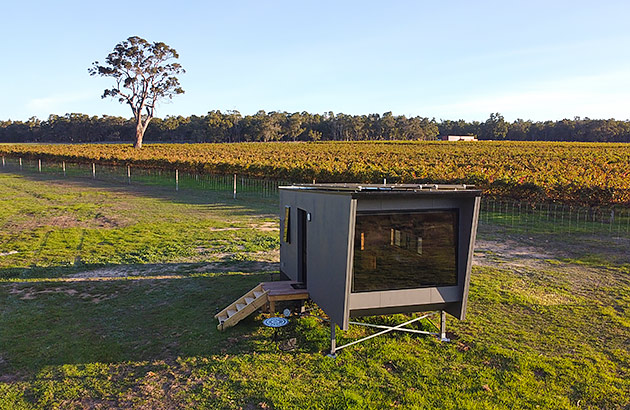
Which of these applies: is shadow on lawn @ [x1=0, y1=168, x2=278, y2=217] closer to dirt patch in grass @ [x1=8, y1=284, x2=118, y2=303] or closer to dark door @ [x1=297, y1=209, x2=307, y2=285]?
dirt patch in grass @ [x1=8, y1=284, x2=118, y2=303]

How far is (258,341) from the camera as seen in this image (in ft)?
22.8

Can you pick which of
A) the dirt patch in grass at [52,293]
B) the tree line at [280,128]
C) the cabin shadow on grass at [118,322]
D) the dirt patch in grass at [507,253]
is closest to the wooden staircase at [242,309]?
the cabin shadow on grass at [118,322]

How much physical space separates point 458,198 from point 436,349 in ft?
7.62

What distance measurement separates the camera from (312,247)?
Answer: 728 centimetres

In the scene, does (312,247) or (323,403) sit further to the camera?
(312,247)

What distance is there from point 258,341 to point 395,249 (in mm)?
2674

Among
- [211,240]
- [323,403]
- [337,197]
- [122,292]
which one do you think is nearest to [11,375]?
[122,292]

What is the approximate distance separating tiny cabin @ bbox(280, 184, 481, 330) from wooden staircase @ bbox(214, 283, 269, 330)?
1342 mm

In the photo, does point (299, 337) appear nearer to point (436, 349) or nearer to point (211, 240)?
point (436, 349)

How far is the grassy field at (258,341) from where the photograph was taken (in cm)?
538

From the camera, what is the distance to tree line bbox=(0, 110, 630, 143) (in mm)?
90812

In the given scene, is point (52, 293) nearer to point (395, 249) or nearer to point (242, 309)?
point (242, 309)

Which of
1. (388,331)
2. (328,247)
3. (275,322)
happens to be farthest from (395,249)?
(275,322)

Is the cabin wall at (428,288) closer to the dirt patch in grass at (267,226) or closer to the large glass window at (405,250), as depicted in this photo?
the large glass window at (405,250)
